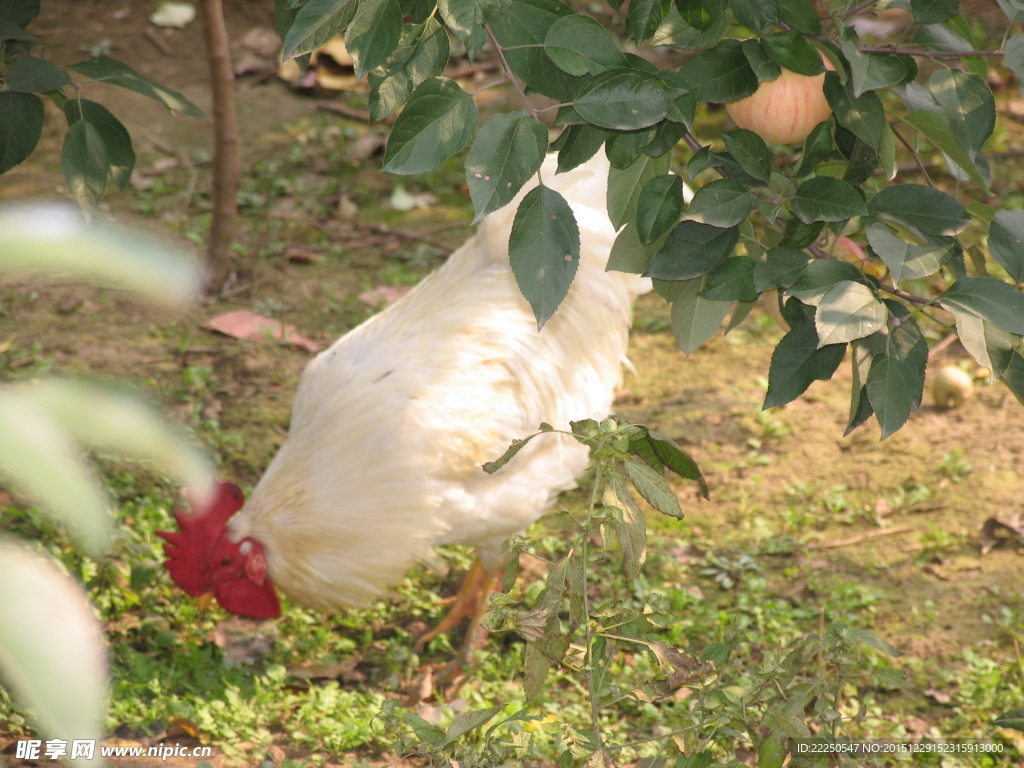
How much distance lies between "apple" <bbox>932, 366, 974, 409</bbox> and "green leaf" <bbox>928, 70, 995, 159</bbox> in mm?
2896

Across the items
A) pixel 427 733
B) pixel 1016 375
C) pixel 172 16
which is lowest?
pixel 427 733

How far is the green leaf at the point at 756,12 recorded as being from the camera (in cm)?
125

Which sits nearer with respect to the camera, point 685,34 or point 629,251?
point 685,34

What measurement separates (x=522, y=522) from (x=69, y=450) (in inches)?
94.4

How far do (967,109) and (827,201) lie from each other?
0.28 meters

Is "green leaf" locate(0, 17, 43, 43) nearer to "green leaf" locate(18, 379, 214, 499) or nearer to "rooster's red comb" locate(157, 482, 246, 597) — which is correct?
"green leaf" locate(18, 379, 214, 499)

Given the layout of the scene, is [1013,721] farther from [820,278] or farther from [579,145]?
[579,145]

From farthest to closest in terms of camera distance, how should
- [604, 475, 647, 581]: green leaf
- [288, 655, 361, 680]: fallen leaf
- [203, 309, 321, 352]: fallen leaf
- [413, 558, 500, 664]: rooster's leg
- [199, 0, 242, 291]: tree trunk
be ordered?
[203, 309, 321, 352]: fallen leaf, [199, 0, 242, 291]: tree trunk, [413, 558, 500, 664]: rooster's leg, [288, 655, 361, 680]: fallen leaf, [604, 475, 647, 581]: green leaf

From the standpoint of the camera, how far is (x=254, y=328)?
4.41 metres

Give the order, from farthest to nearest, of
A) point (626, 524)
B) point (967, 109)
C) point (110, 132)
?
point (110, 132), point (626, 524), point (967, 109)

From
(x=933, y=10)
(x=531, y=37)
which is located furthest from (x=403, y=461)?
(x=933, y=10)

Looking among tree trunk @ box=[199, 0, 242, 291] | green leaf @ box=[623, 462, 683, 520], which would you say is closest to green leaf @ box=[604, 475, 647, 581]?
green leaf @ box=[623, 462, 683, 520]

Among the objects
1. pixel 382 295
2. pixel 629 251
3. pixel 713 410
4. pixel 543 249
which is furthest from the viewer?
pixel 382 295

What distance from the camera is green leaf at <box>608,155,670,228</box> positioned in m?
1.50
